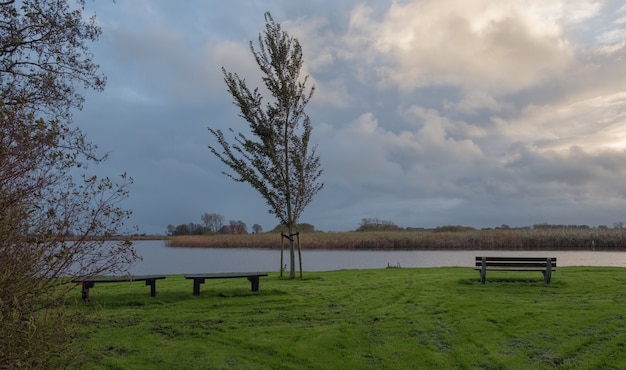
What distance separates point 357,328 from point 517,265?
22.3 ft

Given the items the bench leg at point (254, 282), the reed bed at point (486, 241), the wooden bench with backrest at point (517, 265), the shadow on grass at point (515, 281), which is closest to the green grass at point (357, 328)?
the bench leg at point (254, 282)

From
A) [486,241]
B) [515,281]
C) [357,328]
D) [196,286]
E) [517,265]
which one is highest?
[517,265]

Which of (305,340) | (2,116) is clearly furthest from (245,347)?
(2,116)

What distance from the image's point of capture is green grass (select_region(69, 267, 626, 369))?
6797mm

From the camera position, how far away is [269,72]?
15016mm

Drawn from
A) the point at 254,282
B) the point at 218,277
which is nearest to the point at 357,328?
the point at 254,282

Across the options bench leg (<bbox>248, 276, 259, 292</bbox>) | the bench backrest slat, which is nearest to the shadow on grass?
Result: the bench backrest slat

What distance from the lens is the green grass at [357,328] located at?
6.80 metres

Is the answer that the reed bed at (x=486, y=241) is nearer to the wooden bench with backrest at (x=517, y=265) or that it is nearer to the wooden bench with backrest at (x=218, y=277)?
the wooden bench with backrest at (x=517, y=265)

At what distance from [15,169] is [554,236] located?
125 feet

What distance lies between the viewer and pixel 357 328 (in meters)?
8.12

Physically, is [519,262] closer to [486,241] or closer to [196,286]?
[196,286]

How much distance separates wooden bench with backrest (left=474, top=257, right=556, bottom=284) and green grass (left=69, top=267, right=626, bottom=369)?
70cm

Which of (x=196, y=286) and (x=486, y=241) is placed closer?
(x=196, y=286)
